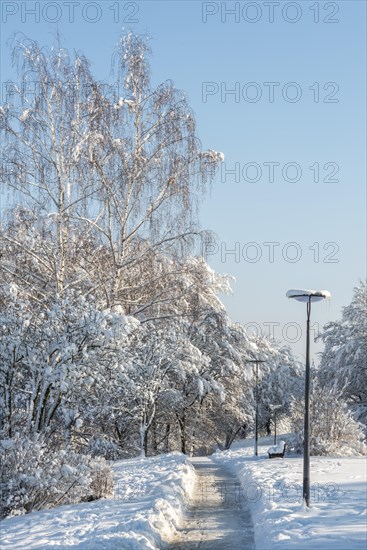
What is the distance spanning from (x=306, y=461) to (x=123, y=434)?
22.5m

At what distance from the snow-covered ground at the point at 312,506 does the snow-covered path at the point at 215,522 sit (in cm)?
26

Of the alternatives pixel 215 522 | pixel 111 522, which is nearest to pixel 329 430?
pixel 215 522

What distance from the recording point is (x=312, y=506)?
1335 cm

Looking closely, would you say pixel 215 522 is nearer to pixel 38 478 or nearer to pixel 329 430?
pixel 38 478

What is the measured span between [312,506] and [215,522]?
6.58 feet

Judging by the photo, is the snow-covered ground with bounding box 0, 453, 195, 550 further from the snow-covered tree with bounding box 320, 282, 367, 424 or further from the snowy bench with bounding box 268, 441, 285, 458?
the snow-covered tree with bounding box 320, 282, 367, 424

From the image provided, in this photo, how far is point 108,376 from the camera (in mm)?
18500

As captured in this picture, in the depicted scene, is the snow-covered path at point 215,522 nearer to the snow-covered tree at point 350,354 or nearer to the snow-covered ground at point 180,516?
the snow-covered ground at point 180,516

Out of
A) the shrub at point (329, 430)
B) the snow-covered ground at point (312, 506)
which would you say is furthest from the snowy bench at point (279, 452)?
the snow-covered ground at point (312, 506)

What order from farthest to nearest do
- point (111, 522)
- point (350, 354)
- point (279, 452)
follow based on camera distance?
point (350, 354) → point (279, 452) → point (111, 522)

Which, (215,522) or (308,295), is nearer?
(215,522)

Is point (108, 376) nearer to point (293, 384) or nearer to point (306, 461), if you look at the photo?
point (306, 461)

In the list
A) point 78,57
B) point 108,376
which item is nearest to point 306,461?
point 108,376

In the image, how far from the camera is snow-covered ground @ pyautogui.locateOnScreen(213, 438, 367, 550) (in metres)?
10.3
